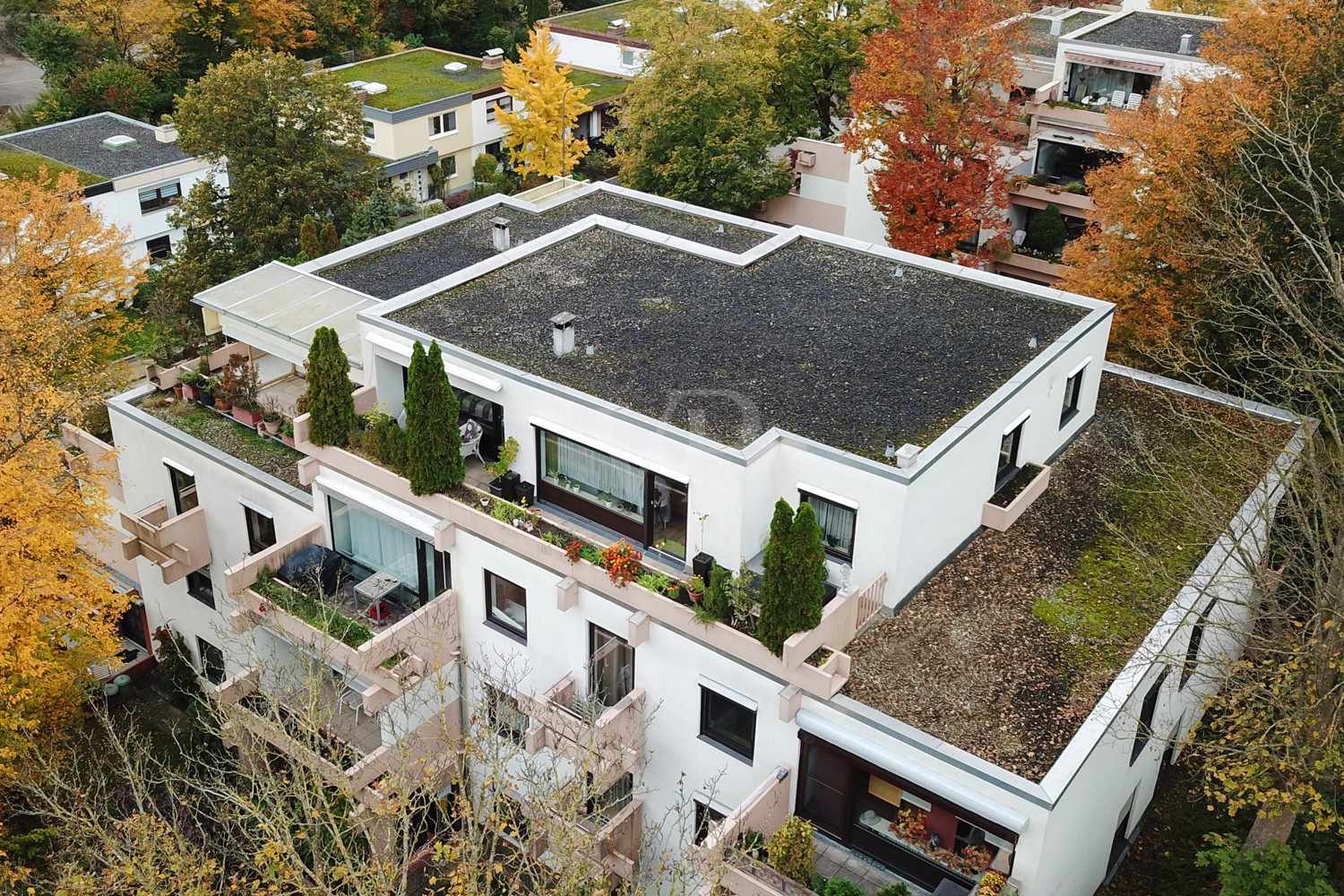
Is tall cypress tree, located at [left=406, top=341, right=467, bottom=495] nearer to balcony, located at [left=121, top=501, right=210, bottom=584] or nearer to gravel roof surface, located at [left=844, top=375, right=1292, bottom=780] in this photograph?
balcony, located at [left=121, top=501, right=210, bottom=584]

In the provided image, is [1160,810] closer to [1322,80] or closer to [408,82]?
[1322,80]

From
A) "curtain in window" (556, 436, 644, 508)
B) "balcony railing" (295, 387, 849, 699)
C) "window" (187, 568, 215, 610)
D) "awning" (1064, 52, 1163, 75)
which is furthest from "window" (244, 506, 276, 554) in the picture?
"awning" (1064, 52, 1163, 75)

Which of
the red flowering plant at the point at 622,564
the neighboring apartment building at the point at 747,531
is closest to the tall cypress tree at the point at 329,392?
the neighboring apartment building at the point at 747,531

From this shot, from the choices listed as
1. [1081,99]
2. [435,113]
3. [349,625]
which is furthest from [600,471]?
[435,113]

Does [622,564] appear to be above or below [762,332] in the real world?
below

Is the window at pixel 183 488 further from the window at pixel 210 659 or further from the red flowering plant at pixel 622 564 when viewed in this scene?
the red flowering plant at pixel 622 564

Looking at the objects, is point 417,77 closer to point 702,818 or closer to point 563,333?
point 563,333
